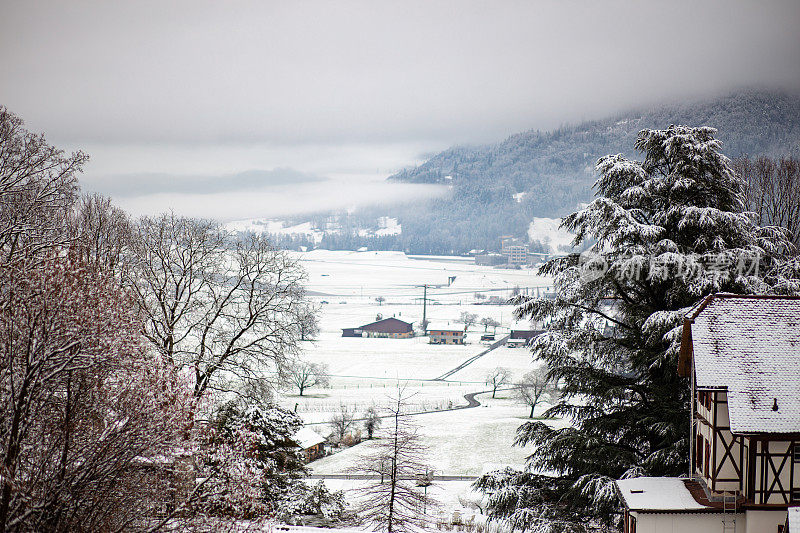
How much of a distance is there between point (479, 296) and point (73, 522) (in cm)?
13572

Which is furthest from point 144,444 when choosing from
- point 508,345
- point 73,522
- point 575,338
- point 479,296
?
point 479,296

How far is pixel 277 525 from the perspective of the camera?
16.7 m

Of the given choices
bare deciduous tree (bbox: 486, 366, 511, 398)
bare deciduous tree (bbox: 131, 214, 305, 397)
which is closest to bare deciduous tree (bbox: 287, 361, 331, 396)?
bare deciduous tree (bbox: 486, 366, 511, 398)

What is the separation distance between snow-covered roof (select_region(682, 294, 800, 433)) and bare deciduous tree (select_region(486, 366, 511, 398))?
157 feet

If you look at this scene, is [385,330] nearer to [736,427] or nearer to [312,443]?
[312,443]

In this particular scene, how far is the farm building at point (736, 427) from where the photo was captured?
37.5 feet

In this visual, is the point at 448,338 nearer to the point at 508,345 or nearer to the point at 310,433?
the point at 508,345

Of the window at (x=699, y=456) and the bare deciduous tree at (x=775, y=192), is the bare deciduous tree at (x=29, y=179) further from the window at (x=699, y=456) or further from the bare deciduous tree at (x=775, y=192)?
the bare deciduous tree at (x=775, y=192)

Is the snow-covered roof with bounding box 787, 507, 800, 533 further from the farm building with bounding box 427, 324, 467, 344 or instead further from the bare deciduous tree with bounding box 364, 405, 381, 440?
the farm building with bounding box 427, 324, 467, 344

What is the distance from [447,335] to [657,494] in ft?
259

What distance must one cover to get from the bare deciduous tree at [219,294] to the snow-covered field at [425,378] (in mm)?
1894

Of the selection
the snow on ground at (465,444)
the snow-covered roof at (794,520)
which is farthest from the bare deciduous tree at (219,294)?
the snow-covered roof at (794,520)

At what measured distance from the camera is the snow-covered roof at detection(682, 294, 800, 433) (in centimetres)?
1145

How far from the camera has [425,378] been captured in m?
64.2
